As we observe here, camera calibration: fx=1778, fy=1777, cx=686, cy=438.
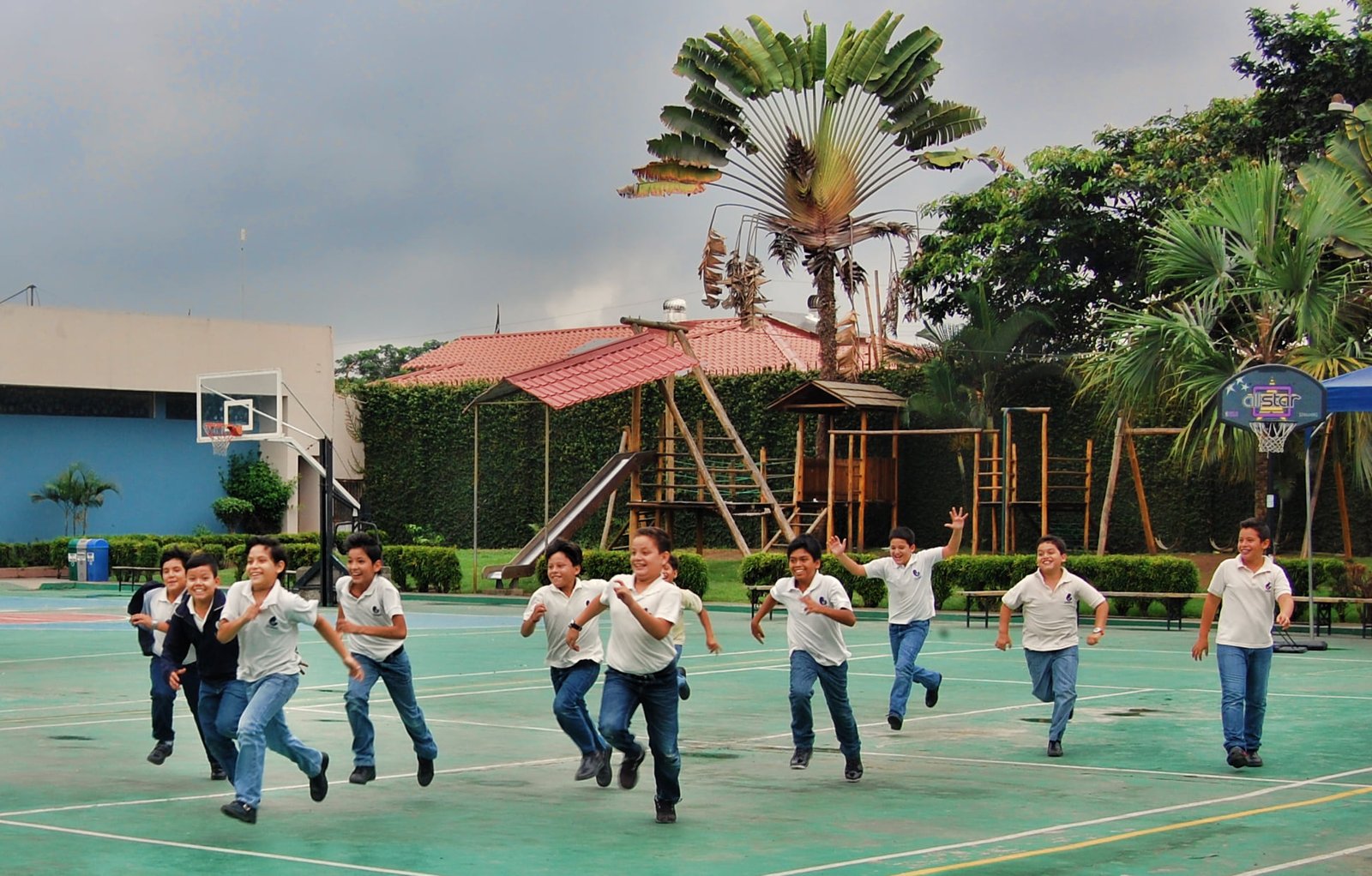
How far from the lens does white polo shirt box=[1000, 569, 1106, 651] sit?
12.8m

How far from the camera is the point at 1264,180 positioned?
2475cm

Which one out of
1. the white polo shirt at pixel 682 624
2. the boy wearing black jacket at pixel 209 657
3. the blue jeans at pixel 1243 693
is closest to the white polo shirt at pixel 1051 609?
the blue jeans at pixel 1243 693

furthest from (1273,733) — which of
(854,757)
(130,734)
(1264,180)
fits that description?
(1264,180)

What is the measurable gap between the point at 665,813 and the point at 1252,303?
20.2 meters

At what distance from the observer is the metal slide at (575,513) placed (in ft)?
109

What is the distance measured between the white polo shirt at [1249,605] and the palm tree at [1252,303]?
1281 centimetres

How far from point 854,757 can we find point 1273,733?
13.8 feet

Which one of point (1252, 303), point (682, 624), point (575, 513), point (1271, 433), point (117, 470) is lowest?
point (682, 624)

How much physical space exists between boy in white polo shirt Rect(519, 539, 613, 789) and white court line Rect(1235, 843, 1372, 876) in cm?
404

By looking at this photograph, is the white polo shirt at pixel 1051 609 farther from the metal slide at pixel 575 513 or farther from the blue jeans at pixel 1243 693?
the metal slide at pixel 575 513

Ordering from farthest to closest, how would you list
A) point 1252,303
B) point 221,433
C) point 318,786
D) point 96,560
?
point 221,433 → point 96,560 → point 1252,303 → point 318,786

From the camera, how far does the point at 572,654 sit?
425 inches

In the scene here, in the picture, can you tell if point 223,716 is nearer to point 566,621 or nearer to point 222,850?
point 222,850

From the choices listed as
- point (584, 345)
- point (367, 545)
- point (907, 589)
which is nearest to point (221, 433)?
point (584, 345)
